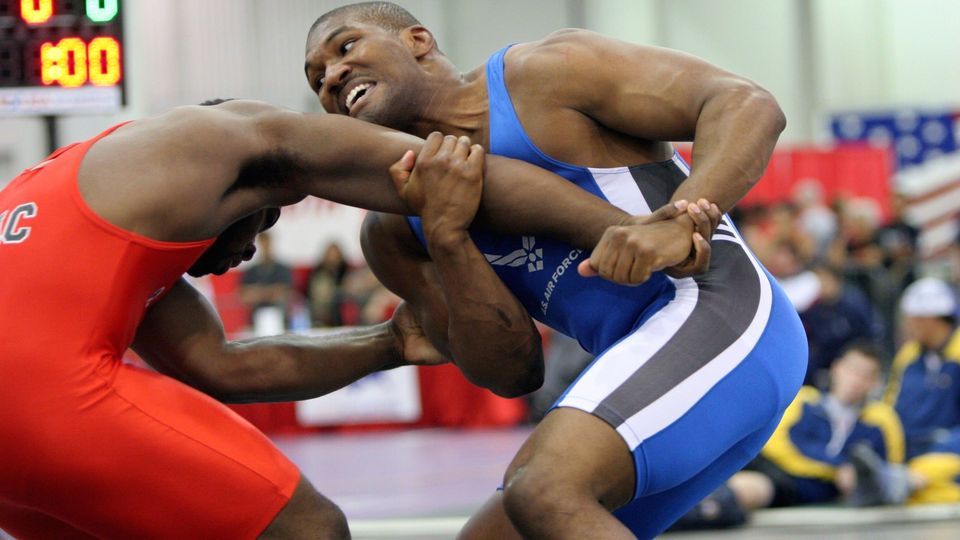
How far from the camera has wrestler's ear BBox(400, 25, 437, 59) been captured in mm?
3646

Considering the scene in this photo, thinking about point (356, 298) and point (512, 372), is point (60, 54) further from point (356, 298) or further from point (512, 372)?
point (356, 298)

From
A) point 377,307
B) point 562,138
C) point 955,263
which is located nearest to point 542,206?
point 562,138

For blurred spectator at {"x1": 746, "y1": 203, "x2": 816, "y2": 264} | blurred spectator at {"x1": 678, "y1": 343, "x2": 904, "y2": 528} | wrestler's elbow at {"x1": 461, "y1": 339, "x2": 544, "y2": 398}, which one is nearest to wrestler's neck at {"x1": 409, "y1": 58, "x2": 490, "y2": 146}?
wrestler's elbow at {"x1": 461, "y1": 339, "x2": 544, "y2": 398}

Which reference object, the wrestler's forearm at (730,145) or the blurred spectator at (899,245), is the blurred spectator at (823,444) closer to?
the blurred spectator at (899,245)

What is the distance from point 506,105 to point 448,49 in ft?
50.5

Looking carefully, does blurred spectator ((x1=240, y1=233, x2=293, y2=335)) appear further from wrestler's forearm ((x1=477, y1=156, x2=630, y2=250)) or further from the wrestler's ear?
wrestler's forearm ((x1=477, y1=156, x2=630, y2=250))

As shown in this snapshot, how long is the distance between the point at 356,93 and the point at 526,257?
0.60m

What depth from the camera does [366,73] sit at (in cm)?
352

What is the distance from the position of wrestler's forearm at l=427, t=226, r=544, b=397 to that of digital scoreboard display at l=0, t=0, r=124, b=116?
3.13 metres

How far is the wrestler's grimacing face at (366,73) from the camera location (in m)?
3.50

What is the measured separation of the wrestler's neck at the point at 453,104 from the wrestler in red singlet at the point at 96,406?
29.1 inches

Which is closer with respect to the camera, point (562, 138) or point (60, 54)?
point (562, 138)

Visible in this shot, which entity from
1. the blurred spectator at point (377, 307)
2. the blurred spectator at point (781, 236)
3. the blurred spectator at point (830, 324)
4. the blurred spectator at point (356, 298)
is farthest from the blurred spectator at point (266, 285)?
the blurred spectator at point (830, 324)

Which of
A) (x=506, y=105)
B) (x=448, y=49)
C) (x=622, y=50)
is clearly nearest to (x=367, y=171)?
(x=506, y=105)
